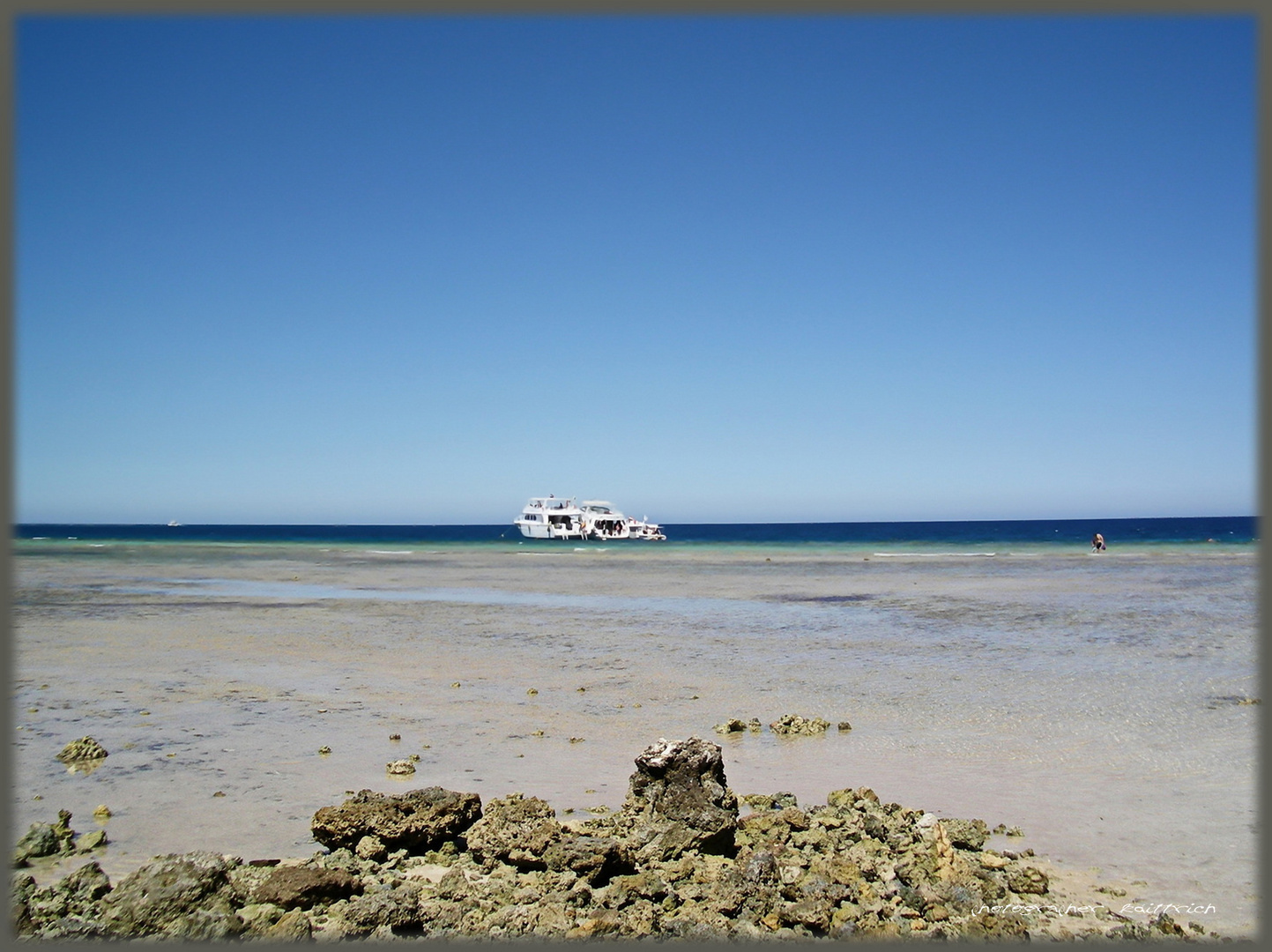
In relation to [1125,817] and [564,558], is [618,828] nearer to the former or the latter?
[1125,817]

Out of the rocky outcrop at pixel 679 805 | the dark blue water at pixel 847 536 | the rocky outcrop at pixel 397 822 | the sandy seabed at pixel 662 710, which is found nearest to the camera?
the rocky outcrop at pixel 679 805

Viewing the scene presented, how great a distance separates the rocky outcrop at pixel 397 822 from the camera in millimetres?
5598

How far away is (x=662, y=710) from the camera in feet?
33.6

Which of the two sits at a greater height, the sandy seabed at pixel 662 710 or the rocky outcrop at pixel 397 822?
the rocky outcrop at pixel 397 822

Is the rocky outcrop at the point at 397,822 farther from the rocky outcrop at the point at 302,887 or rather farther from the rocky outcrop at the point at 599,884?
the rocky outcrop at the point at 302,887

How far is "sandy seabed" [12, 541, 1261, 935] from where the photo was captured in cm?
643

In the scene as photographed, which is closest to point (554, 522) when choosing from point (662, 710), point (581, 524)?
point (581, 524)

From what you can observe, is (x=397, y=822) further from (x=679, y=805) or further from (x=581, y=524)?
(x=581, y=524)

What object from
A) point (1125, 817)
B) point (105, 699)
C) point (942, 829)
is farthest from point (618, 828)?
point (105, 699)

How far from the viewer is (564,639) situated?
53.6 ft

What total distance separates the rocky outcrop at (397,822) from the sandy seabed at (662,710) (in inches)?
13.3

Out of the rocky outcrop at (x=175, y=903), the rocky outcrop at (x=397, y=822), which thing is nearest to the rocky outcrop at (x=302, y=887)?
the rocky outcrop at (x=175, y=903)

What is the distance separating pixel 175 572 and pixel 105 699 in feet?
→ 99.4

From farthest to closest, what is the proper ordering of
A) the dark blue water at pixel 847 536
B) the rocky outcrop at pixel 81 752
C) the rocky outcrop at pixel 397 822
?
1. the dark blue water at pixel 847 536
2. the rocky outcrop at pixel 81 752
3. the rocky outcrop at pixel 397 822
